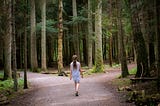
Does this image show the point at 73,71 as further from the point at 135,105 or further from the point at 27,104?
the point at 135,105

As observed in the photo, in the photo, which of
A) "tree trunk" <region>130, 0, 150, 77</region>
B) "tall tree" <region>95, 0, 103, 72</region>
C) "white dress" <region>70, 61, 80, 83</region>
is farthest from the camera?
"tall tree" <region>95, 0, 103, 72</region>

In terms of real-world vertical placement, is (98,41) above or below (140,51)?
above

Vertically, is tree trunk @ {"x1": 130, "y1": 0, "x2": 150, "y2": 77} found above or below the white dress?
above

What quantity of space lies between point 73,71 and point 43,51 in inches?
837

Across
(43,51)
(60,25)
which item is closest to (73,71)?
(60,25)

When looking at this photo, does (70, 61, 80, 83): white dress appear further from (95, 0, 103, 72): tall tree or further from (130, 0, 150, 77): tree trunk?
(95, 0, 103, 72): tall tree

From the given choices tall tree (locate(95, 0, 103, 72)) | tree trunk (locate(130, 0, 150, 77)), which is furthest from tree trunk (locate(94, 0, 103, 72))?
tree trunk (locate(130, 0, 150, 77))

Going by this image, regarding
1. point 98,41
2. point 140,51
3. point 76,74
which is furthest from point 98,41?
point 76,74

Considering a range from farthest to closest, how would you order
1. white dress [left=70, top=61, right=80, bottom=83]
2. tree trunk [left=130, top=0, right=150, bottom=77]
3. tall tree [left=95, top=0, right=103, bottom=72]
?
tall tree [left=95, top=0, right=103, bottom=72]
tree trunk [left=130, top=0, right=150, bottom=77]
white dress [left=70, top=61, right=80, bottom=83]

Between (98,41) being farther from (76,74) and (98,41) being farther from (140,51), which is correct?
(76,74)

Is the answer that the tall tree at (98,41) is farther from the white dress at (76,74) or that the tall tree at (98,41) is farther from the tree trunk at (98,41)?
the white dress at (76,74)

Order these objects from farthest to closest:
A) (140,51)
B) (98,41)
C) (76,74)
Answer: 1. (98,41)
2. (140,51)
3. (76,74)

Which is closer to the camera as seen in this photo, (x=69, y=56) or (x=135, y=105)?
(x=135, y=105)

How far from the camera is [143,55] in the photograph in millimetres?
16000
